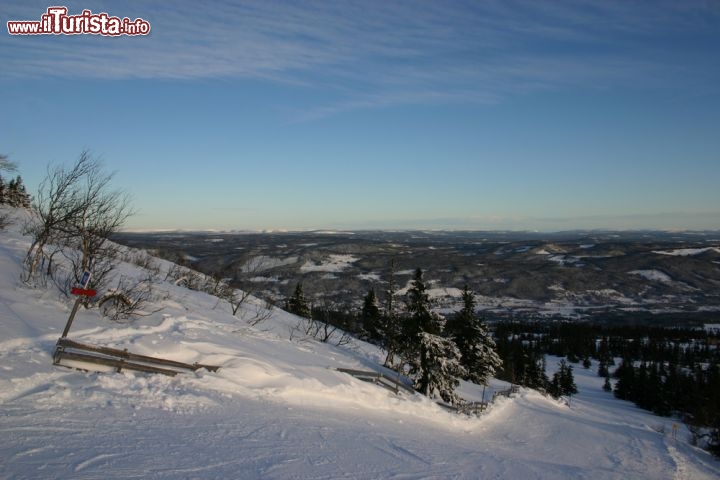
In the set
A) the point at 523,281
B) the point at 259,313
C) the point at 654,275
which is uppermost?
the point at 259,313

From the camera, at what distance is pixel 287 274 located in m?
146

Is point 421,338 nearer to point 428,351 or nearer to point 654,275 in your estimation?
point 428,351

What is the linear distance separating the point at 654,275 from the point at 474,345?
593 ft

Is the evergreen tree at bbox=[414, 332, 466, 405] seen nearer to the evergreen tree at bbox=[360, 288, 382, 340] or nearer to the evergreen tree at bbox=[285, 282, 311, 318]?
the evergreen tree at bbox=[360, 288, 382, 340]

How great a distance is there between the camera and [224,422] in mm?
8336

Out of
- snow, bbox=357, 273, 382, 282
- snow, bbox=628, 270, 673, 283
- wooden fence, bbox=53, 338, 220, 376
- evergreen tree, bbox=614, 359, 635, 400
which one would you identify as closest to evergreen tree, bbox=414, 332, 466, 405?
wooden fence, bbox=53, 338, 220, 376

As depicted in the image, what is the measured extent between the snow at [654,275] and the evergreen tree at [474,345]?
173 m

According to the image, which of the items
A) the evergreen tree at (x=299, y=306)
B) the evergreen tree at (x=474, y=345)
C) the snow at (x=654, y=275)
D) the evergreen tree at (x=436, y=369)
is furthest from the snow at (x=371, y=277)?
the evergreen tree at (x=436, y=369)

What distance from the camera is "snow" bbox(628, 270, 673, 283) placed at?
17688 cm

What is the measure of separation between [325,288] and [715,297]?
136 m

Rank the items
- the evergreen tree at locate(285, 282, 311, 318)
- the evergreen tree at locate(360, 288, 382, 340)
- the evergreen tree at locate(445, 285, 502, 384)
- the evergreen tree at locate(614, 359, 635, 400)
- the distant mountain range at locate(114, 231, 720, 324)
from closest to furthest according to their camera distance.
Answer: the evergreen tree at locate(445, 285, 502, 384) → the evergreen tree at locate(360, 288, 382, 340) → the evergreen tree at locate(285, 282, 311, 318) → the evergreen tree at locate(614, 359, 635, 400) → the distant mountain range at locate(114, 231, 720, 324)

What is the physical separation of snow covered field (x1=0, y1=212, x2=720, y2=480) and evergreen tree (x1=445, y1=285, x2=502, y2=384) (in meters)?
15.9

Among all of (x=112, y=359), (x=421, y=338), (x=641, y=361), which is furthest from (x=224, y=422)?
(x=641, y=361)

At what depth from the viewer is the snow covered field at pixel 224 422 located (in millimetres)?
6352
